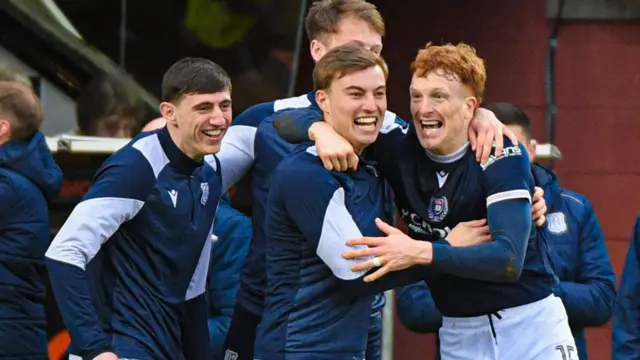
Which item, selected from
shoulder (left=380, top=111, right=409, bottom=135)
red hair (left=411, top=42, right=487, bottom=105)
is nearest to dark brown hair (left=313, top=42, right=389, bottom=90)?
red hair (left=411, top=42, right=487, bottom=105)

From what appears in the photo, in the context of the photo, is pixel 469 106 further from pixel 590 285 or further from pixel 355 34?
pixel 590 285

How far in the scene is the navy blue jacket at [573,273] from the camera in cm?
561

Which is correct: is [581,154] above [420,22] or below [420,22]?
below

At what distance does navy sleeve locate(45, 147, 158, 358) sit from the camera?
437cm

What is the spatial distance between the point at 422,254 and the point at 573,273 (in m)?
1.79

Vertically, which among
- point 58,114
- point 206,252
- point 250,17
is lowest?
point 206,252

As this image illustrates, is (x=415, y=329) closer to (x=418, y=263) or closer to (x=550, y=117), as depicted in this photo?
(x=418, y=263)

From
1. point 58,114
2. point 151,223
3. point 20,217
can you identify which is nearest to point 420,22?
point 58,114

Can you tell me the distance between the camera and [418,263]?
163 inches

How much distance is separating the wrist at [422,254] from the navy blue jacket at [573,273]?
4.86 ft

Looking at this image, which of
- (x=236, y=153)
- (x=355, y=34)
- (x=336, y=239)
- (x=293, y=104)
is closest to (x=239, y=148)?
(x=236, y=153)

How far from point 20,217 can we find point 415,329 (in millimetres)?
1655

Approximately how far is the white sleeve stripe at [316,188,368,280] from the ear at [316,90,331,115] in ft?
1.27

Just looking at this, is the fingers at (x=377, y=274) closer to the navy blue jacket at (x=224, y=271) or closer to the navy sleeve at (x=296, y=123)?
the navy sleeve at (x=296, y=123)
